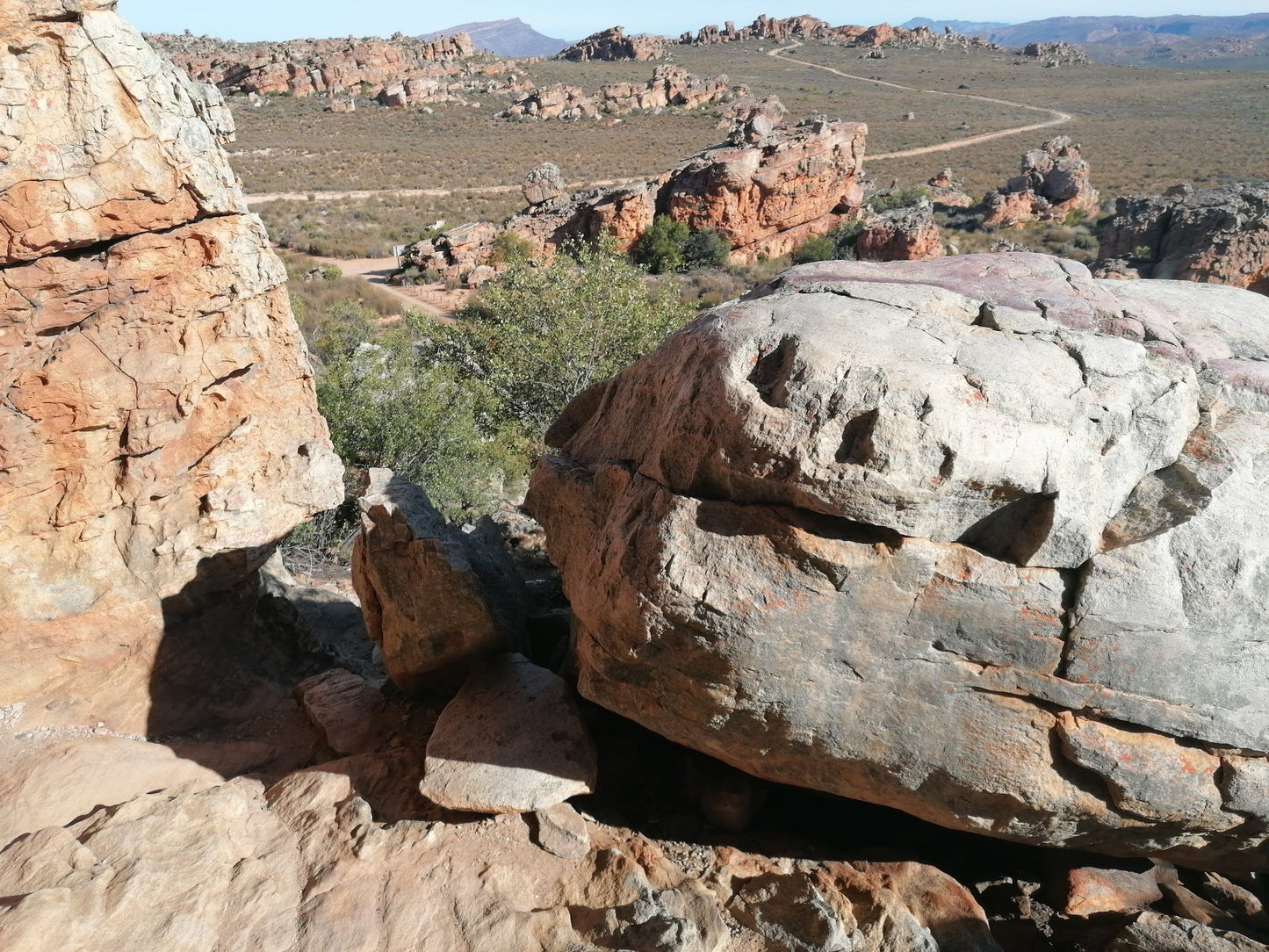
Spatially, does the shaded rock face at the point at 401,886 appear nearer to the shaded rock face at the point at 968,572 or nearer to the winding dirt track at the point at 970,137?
the shaded rock face at the point at 968,572

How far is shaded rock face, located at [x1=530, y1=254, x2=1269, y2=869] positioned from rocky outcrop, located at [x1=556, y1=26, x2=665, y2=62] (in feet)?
303

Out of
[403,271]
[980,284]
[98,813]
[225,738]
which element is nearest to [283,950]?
[98,813]

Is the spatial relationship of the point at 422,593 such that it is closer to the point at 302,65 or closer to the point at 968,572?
the point at 968,572

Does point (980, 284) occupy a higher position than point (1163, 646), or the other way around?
point (980, 284)

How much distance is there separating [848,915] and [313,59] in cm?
7876

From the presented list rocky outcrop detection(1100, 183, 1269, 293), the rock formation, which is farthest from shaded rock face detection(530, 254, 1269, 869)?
the rock formation

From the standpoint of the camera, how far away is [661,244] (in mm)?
28312

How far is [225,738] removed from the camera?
605cm

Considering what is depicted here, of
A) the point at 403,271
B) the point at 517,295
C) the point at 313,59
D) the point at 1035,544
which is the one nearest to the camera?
the point at 1035,544

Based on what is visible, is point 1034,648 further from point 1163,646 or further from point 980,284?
point 980,284

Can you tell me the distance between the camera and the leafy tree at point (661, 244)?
28.2 metres

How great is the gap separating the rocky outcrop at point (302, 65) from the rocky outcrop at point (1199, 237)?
194ft

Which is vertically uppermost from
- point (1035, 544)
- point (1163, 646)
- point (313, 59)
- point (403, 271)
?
point (313, 59)

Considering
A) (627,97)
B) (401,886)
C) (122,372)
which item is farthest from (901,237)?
(627,97)
